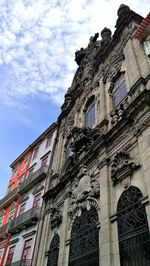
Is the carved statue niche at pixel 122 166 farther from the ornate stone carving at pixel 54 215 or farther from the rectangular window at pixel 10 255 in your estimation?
the rectangular window at pixel 10 255

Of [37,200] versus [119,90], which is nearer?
[119,90]

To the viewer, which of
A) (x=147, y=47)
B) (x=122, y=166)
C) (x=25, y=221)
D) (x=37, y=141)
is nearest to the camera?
(x=122, y=166)

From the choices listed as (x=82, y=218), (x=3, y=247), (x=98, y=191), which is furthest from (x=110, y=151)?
(x=3, y=247)

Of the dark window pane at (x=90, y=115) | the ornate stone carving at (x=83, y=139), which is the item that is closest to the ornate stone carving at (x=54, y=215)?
the ornate stone carving at (x=83, y=139)

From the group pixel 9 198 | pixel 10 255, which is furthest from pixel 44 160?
pixel 10 255

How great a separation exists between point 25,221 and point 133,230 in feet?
35.2

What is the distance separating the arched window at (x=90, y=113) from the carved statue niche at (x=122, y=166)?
5.47m

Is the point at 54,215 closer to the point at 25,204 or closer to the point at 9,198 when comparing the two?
the point at 25,204

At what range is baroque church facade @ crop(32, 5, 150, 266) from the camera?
7465mm

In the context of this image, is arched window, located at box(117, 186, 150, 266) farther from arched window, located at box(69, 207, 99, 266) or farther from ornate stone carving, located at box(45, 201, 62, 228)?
ornate stone carving, located at box(45, 201, 62, 228)

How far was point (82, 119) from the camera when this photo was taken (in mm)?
15656

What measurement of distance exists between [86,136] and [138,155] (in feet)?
14.8

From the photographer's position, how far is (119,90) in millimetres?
12578

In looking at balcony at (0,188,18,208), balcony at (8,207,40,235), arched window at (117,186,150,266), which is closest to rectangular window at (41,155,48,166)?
balcony at (0,188,18,208)
